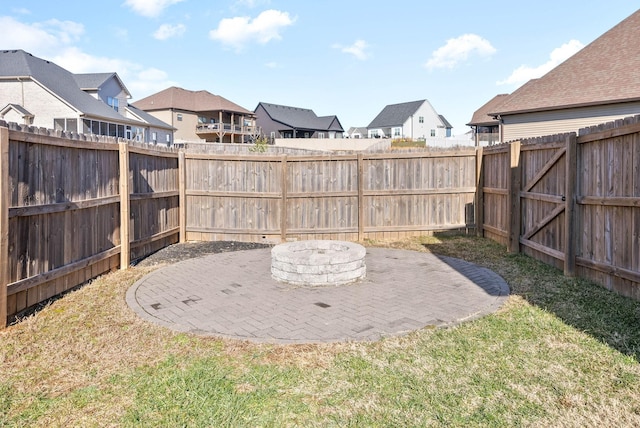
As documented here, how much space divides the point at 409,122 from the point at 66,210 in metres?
59.9

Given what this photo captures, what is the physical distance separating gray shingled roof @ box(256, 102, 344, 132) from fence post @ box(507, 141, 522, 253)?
51580 millimetres

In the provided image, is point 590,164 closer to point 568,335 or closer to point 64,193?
point 568,335

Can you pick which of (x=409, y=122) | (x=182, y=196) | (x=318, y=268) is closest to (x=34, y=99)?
(x=182, y=196)

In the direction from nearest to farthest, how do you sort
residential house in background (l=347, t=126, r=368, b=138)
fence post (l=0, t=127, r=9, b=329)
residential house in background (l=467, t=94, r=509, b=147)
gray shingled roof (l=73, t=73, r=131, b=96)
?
fence post (l=0, t=127, r=9, b=329)
gray shingled roof (l=73, t=73, r=131, b=96)
residential house in background (l=467, t=94, r=509, b=147)
residential house in background (l=347, t=126, r=368, b=138)

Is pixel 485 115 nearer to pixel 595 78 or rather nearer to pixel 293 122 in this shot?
pixel 293 122

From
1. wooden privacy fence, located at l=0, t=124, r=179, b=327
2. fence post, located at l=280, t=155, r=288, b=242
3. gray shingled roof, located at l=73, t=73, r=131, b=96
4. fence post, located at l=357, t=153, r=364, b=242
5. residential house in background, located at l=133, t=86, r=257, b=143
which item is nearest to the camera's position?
wooden privacy fence, located at l=0, t=124, r=179, b=327

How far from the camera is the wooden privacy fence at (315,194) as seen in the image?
34.6 feet

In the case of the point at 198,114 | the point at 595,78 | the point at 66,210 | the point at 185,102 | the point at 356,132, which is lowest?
the point at 66,210

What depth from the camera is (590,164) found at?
251 inches

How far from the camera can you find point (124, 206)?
24.9 feet

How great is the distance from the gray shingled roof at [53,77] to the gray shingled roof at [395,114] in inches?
1632

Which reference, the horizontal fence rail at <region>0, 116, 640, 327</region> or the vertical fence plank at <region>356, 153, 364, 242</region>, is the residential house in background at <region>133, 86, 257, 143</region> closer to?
the horizontal fence rail at <region>0, 116, 640, 327</region>

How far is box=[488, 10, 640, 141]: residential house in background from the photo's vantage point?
15.4 metres

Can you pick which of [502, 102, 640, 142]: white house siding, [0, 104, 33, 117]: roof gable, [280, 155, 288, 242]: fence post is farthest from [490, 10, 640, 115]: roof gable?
[0, 104, 33, 117]: roof gable
